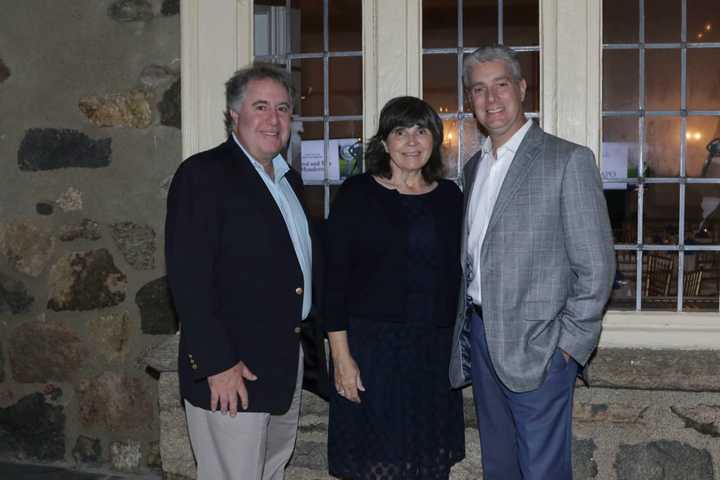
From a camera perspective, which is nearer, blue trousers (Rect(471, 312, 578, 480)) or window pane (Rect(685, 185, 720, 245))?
blue trousers (Rect(471, 312, 578, 480))

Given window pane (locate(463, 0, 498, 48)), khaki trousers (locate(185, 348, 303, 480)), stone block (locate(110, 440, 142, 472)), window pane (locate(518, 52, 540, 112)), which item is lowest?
stone block (locate(110, 440, 142, 472))

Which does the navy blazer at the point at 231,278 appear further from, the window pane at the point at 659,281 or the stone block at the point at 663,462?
the window pane at the point at 659,281

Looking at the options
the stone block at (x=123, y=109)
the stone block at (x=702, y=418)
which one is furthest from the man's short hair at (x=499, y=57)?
the stone block at (x=123, y=109)

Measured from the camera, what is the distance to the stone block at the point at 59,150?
3.58 meters

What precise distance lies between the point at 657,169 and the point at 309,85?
1507mm

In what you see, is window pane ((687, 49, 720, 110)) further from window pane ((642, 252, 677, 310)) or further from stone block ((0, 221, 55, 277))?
stone block ((0, 221, 55, 277))

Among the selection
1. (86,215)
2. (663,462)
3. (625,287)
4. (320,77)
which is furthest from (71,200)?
(663,462)

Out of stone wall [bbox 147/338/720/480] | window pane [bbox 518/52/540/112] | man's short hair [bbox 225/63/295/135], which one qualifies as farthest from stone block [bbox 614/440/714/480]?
man's short hair [bbox 225/63/295/135]

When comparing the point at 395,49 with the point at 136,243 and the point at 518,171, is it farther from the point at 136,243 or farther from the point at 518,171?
the point at 136,243

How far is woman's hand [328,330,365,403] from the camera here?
2.60 metres

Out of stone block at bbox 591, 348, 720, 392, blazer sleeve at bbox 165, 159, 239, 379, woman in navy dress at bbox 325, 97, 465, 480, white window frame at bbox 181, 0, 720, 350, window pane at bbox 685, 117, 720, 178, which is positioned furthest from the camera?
window pane at bbox 685, 117, 720, 178

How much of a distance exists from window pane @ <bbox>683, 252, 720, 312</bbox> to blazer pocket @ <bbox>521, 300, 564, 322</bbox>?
48.2 inches

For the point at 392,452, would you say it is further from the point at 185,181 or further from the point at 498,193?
the point at 185,181

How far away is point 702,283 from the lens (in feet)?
11.7
